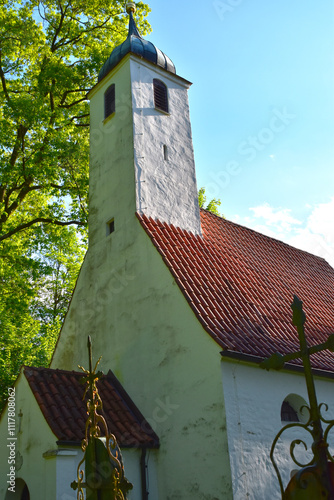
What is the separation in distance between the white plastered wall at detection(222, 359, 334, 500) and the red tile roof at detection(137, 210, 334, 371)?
486 millimetres

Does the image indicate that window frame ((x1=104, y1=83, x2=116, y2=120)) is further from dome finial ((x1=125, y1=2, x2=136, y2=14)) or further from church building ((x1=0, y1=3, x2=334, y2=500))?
dome finial ((x1=125, y1=2, x2=136, y2=14))

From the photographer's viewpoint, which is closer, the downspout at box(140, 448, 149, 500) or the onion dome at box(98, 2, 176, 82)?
the downspout at box(140, 448, 149, 500)

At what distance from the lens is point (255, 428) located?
28.1 feet

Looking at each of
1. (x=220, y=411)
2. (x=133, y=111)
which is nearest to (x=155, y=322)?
(x=220, y=411)

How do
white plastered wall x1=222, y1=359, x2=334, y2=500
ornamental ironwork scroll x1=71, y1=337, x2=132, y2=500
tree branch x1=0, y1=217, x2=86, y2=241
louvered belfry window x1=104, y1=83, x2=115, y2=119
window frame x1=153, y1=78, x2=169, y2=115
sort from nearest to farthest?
ornamental ironwork scroll x1=71, y1=337, x2=132, y2=500 < white plastered wall x1=222, y1=359, x2=334, y2=500 < window frame x1=153, y1=78, x2=169, y2=115 < louvered belfry window x1=104, y1=83, x2=115, y2=119 < tree branch x1=0, y1=217, x2=86, y2=241

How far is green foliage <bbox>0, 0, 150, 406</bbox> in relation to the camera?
14797 millimetres

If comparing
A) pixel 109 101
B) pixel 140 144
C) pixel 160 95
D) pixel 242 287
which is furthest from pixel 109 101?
pixel 242 287

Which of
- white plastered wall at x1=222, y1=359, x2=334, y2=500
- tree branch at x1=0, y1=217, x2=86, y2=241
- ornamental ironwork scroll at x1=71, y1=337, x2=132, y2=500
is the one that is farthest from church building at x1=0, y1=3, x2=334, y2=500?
ornamental ironwork scroll at x1=71, y1=337, x2=132, y2=500

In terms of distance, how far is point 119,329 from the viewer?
37.1 ft

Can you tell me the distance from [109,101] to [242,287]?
22.3ft
